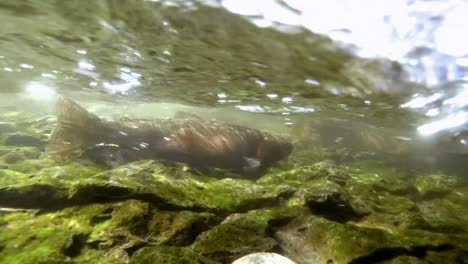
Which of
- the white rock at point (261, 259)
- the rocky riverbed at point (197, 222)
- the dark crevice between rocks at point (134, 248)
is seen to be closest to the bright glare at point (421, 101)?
the rocky riverbed at point (197, 222)

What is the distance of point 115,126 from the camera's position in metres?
10.4

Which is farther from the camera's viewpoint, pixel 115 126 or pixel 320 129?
pixel 320 129

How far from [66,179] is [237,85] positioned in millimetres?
7415

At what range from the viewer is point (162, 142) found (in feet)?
34.7

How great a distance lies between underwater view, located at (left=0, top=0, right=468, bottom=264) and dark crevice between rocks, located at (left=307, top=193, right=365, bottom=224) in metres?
0.03

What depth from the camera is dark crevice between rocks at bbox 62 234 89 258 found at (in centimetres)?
461

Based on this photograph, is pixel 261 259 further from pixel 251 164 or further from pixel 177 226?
pixel 251 164

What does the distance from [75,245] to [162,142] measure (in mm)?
5943

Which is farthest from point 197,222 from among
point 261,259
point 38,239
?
point 38,239

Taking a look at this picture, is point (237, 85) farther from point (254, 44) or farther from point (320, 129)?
point (320, 129)

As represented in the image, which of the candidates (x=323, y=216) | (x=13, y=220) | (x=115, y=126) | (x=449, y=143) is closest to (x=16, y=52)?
(x=115, y=126)

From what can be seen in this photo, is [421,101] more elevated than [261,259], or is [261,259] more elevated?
[421,101]

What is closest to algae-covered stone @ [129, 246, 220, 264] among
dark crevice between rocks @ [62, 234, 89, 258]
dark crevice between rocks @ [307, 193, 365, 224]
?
dark crevice between rocks @ [62, 234, 89, 258]

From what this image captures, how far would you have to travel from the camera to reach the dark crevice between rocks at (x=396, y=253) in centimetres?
510
